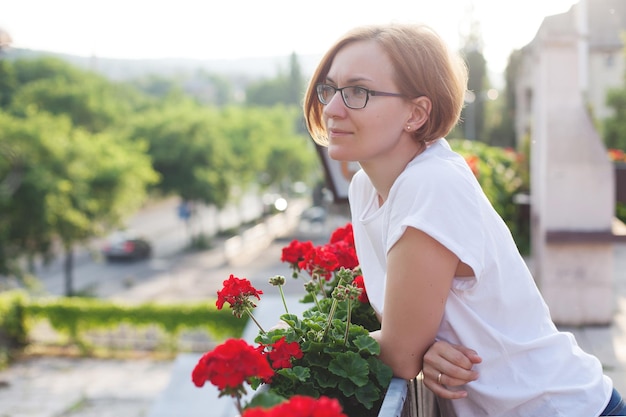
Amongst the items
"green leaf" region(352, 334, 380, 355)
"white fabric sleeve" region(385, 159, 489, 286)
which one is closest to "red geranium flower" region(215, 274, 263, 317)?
"green leaf" region(352, 334, 380, 355)

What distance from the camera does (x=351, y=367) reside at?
4.83ft

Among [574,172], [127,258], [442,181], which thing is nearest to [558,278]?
[574,172]

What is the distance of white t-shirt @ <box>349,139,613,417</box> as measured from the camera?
4.66 feet

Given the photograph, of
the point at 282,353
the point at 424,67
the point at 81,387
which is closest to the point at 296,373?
the point at 282,353

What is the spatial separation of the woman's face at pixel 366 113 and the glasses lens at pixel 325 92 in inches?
0.7

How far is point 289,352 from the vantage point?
57.9 inches

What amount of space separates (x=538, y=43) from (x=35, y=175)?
20.4 metres

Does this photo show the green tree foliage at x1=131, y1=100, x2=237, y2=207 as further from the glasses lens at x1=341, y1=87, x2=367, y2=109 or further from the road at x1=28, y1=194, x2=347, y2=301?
the glasses lens at x1=341, y1=87, x2=367, y2=109

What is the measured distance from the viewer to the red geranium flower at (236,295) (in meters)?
1.58

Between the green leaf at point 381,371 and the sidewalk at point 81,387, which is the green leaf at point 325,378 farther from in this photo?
the sidewalk at point 81,387

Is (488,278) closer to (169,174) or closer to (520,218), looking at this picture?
(520,218)

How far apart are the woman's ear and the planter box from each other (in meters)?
0.55

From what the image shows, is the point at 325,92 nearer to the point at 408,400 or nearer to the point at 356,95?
the point at 356,95

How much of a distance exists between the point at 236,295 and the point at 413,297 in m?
0.41
